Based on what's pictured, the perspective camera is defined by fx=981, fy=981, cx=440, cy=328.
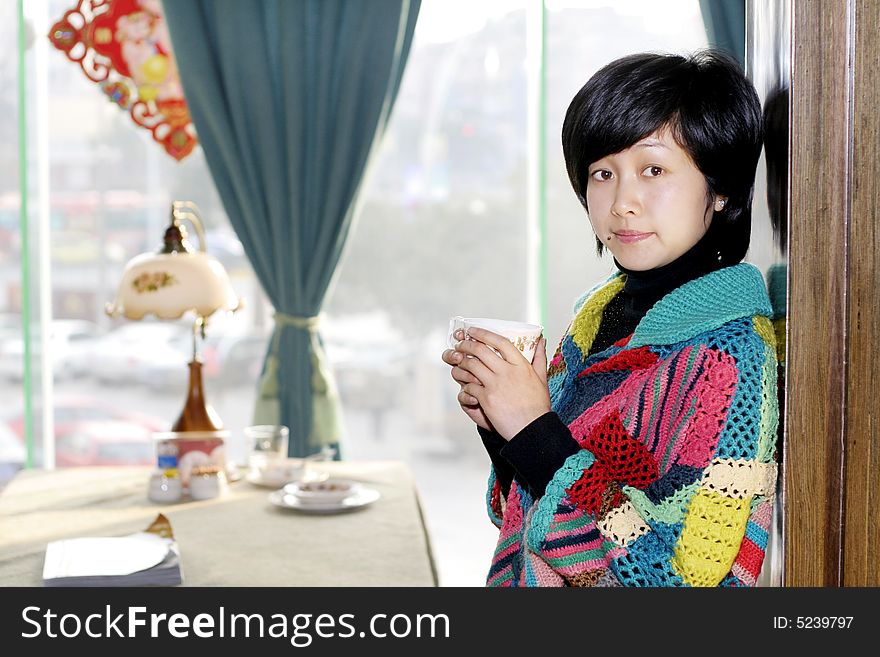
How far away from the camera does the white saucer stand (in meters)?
1.83

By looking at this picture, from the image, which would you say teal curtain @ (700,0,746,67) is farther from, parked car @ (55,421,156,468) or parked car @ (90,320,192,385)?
parked car @ (55,421,156,468)

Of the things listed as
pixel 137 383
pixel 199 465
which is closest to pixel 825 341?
pixel 199 465

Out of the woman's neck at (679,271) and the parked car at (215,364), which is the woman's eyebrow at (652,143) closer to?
the woman's neck at (679,271)

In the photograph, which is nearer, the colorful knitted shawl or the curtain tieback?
the colorful knitted shawl

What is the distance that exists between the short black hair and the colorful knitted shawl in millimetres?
81

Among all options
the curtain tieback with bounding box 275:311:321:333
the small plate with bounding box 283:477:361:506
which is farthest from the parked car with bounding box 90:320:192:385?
the small plate with bounding box 283:477:361:506

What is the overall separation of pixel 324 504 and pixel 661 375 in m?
1.17

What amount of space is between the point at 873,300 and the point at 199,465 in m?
1.56

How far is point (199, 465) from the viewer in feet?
6.47

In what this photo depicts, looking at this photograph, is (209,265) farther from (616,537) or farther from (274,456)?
(616,537)

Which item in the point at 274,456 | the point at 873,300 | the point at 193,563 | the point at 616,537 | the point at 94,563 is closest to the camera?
the point at 873,300

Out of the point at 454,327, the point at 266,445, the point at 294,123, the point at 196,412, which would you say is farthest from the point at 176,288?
the point at 454,327

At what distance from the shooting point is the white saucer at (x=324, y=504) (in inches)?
72.0

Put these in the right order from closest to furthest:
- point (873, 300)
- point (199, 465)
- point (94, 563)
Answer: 1. point (873, 300)
2. point (94, 563)
3. point (199, 465)
